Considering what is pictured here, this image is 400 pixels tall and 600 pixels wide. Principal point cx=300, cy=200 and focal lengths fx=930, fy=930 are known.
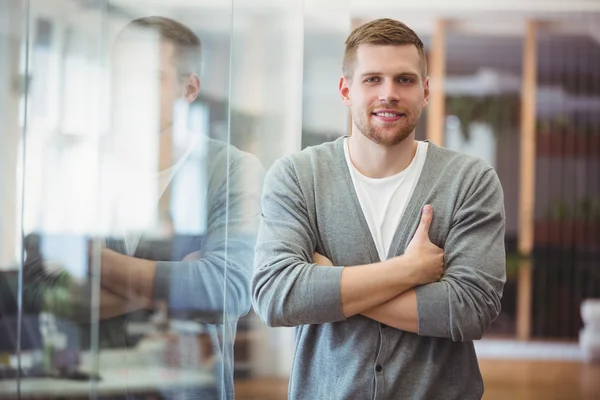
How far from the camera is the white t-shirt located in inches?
64.7

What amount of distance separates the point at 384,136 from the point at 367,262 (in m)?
0.22

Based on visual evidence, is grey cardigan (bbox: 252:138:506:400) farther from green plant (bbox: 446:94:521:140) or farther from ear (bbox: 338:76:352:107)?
green plant (bbox: 446:94:521:140)

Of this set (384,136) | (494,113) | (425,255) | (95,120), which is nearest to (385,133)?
(384,136)

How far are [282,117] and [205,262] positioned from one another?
Result: 41cm

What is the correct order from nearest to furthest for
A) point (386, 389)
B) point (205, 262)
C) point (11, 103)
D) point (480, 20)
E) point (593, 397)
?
point (386, 389) → point (205, 262) → point (11, 103) → point (593, 397) → point (480, 20)

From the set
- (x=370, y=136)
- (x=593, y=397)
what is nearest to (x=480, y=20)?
(x=593, y=397)

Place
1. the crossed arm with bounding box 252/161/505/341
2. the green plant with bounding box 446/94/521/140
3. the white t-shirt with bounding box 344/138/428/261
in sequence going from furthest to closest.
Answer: the green plant with bounding box 446/94/521/140 → the white t-shirt with bounding box 344/138/428/261 → the crossed arm with bounding box 252/161/505/341

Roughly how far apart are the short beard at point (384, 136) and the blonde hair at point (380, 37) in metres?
0.11

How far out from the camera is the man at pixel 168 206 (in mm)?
1884

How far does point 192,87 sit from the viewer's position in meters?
1.90

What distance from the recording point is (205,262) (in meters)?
1.89

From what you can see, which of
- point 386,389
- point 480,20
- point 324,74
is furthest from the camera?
point 480,20

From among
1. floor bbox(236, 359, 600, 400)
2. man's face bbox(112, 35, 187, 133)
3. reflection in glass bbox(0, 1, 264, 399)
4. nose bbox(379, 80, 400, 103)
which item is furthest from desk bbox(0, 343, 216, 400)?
floor bbox(236, 359, 600, 400)

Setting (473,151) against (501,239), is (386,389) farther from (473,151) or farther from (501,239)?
(473,151)
